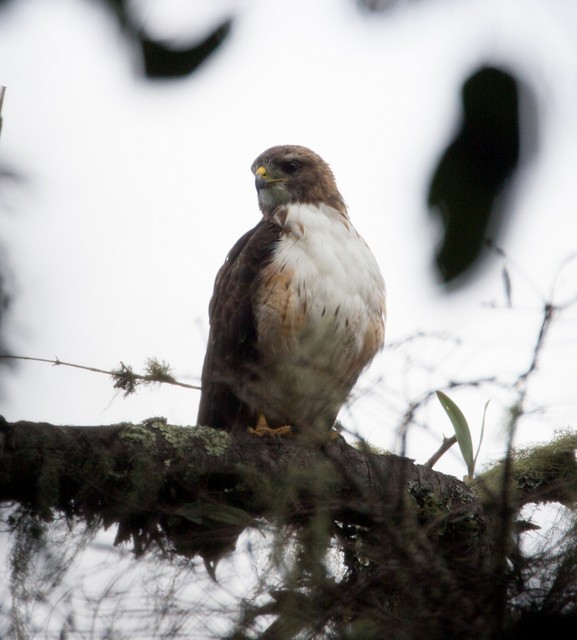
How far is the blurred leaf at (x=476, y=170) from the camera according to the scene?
690 mm

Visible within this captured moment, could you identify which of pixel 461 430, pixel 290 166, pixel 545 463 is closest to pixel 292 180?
pixel 290 166

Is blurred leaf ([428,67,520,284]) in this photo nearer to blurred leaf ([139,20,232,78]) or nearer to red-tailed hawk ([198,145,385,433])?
blurred leaf ([139,20,232,78])

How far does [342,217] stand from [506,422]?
417 cm

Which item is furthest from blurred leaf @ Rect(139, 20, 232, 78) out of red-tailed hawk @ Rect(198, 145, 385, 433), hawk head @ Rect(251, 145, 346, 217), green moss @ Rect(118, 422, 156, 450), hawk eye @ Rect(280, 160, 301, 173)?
hawk eye @ Rect(280, 160, 301, 173)

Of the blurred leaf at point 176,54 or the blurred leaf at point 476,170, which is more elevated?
the blurred leaf at point 176,54

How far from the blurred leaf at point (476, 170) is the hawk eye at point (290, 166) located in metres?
5.42

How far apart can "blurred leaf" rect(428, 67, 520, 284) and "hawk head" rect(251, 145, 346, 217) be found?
16.7 ft

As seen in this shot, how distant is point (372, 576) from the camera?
2.06m

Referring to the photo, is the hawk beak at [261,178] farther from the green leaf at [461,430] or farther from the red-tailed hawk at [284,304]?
the green leaf at [461,430]

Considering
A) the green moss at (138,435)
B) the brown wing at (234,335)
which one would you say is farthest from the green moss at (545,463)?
the green moss at (138,435)

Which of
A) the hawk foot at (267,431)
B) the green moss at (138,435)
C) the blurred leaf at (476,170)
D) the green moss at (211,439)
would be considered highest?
the hawk foot at (267,431)

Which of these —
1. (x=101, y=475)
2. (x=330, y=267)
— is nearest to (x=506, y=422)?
(x=101, y=475)

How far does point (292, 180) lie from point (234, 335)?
1.53m

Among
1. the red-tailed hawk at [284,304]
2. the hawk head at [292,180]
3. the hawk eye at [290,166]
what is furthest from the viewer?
the hawk eye at [290,166]
